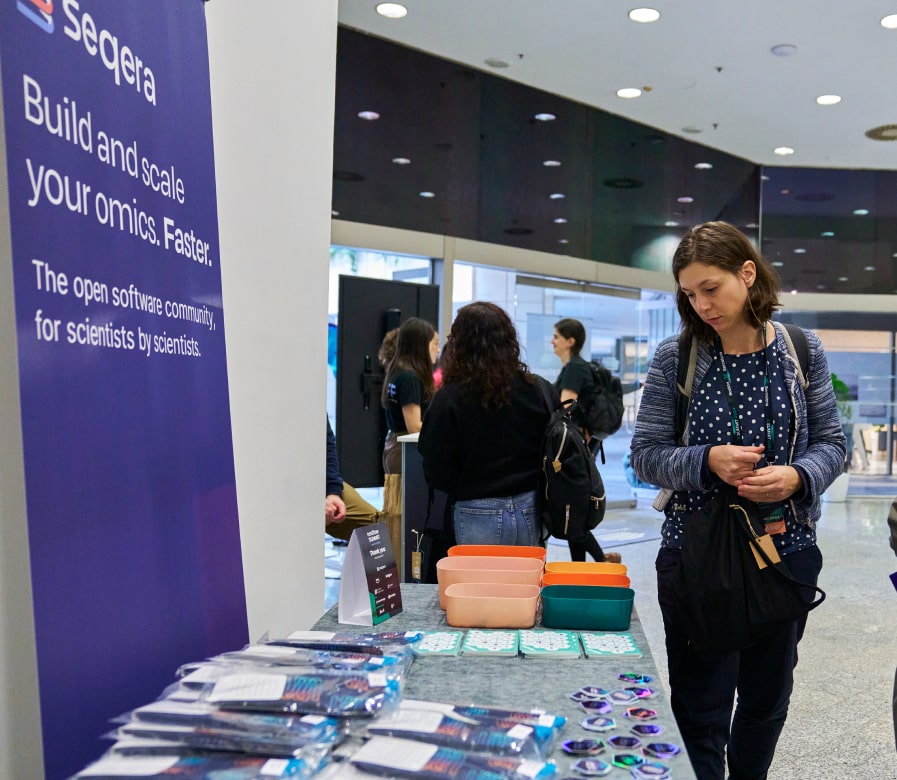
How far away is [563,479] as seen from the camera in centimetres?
298

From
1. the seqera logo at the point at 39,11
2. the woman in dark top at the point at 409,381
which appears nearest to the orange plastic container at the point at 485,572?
the seqera logo at the point at 39,11

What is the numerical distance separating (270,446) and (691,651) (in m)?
1.14

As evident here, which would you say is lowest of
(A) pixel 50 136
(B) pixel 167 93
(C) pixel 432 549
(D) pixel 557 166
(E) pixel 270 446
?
(C) pixel 432 549

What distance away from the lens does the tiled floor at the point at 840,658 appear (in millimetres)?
2898

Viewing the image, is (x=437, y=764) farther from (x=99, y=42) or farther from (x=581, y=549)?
(x=581, y=549)

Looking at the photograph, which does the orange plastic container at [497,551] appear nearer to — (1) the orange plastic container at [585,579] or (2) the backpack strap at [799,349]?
(1) the orange plastic container at [585,579]

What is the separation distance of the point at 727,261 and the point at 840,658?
9.11ft

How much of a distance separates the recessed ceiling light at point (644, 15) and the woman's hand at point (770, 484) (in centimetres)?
497

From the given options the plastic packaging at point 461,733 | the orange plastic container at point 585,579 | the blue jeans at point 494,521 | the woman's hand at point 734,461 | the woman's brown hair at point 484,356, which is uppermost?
the woman's brown hair at point 484,356

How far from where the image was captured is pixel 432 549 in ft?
10.8

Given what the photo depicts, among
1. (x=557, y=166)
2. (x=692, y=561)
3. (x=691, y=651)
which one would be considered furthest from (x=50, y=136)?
(x=557, y=166)

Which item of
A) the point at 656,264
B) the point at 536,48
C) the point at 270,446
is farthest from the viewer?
the point at 656,264

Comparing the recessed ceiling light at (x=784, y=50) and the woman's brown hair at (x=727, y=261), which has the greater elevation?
the recessed ceiling light at (x=784, y=50)

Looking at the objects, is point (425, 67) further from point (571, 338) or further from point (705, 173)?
point (705, 173)
